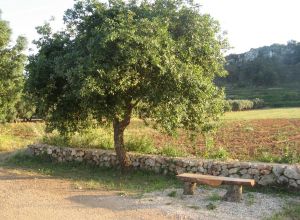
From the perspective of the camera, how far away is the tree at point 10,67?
74.7 feet

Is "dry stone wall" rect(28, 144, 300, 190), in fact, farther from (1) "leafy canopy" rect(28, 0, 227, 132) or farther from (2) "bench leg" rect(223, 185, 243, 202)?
(2) "bench leg" rect(223, 185, 243, 202)

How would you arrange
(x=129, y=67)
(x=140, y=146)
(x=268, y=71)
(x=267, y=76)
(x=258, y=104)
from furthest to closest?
1. (x=268, y=71)
2. (x=267, y=76)
3. (x=258, y=104)
4. (x=140, y=146)
5. (x=129, y=67)

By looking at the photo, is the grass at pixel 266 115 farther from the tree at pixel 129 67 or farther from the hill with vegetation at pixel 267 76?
→ the tree at pixel 129 67

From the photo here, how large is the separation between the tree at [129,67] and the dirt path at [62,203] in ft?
9.25

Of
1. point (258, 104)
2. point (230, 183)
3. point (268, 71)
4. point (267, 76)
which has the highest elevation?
point (268, 71)

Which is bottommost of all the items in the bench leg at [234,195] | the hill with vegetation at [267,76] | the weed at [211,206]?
the weed at [211,206]

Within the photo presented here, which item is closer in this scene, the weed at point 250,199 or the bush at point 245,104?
the weed at point 250,199

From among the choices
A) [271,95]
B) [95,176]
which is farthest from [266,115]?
[95,176]

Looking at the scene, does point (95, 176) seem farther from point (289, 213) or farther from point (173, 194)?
point (289, 213)

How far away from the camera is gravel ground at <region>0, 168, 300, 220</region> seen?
8859 millimetres

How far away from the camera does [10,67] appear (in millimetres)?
22906

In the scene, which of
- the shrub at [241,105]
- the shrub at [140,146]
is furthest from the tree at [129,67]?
the shrub at [241,105]

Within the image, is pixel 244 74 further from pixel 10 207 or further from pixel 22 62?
pixel 10 207

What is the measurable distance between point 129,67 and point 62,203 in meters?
4.47
